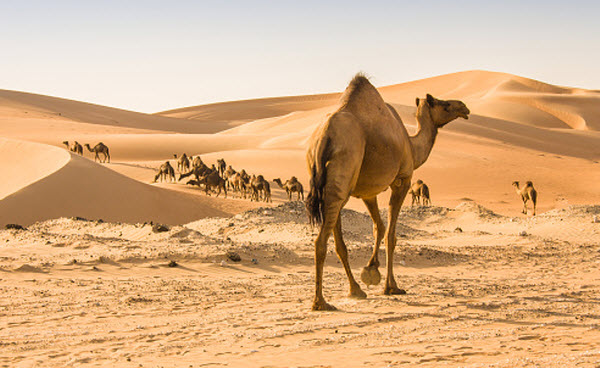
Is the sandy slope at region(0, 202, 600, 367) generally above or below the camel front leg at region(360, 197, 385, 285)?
below

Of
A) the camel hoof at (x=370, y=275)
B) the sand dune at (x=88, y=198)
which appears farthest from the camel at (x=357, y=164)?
the sand dune at (x=88, y=198)

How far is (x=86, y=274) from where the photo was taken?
37.4ft

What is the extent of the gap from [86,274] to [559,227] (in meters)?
13.7

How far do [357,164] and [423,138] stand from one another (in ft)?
7.65

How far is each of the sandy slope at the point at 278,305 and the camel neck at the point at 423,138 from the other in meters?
1.90

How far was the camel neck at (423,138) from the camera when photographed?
400 inches

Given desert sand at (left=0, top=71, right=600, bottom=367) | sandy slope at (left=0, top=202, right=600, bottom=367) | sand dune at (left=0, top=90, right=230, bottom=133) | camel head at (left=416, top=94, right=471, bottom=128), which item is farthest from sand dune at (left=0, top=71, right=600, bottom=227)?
sandy slope at (left=0, top=202, right=600, bottom=367)

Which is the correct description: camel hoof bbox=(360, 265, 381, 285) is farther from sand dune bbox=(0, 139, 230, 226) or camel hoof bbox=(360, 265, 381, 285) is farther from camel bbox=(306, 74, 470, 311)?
sand dune bbox=(0, 139, 230, 226)

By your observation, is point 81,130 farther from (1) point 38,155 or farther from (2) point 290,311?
(2) point 290,311

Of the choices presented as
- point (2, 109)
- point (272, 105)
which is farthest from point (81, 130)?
point (272, 105)

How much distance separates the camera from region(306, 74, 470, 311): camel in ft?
26.9

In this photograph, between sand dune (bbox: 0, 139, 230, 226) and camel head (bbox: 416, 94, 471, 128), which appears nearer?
→ camel head (bbox: 416, 94, 471, 128)

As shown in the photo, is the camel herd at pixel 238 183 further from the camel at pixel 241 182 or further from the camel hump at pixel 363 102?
the camel hump at pixel 363 102

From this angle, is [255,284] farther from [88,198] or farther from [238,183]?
[238,183]
